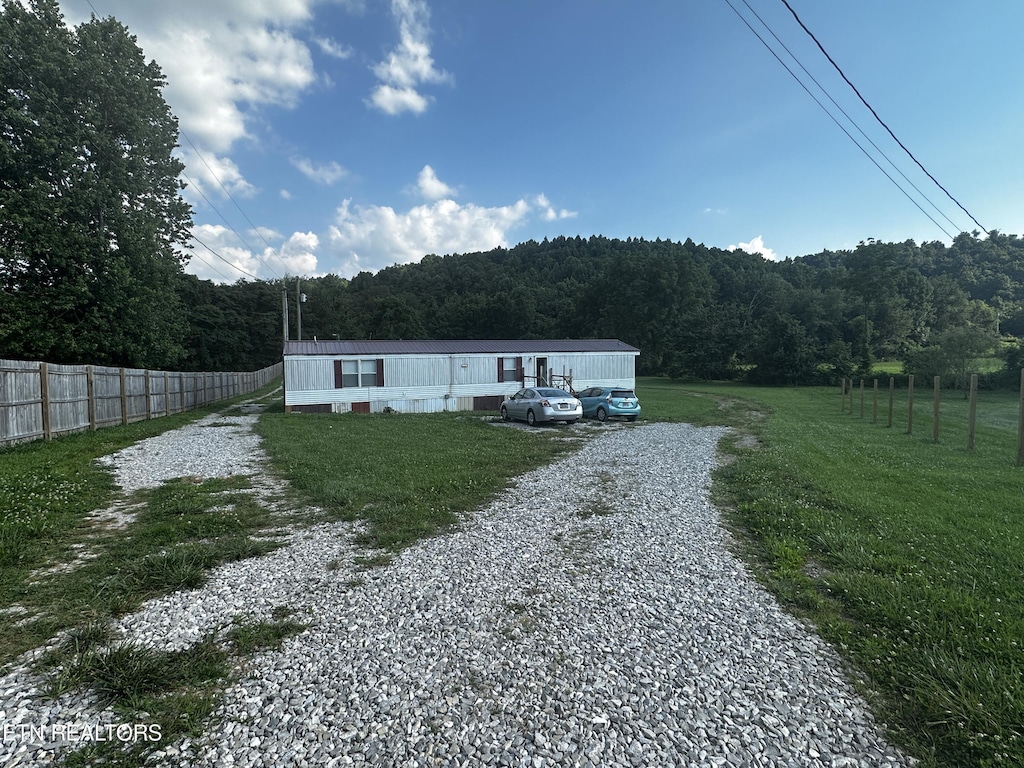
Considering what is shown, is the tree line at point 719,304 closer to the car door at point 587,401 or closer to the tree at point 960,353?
the tree at point 960,353

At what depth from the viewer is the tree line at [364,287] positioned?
17.4 meters

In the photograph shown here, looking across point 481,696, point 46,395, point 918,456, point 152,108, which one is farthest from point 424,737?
point 152,108

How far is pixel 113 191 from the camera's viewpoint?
1906 cm

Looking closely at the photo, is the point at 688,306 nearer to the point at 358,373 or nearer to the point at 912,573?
the point at 358,373

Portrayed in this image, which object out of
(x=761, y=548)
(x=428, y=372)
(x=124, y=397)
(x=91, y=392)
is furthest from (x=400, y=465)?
(x=428, y=372)

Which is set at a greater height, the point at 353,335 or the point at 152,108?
the point at 152,108

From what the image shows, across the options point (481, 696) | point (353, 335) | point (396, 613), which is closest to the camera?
point (481, 696)

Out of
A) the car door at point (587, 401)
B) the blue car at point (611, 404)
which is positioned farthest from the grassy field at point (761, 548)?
the car door at point (587, 401)

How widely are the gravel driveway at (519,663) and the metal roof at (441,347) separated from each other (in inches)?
661

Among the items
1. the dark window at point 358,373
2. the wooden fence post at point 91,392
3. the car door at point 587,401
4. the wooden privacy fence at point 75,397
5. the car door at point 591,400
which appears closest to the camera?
the wooden privacy fence at point 75,397

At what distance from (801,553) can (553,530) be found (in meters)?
2.50

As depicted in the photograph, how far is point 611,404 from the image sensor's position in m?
18.7

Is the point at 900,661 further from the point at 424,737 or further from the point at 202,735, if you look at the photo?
the point at 202,735

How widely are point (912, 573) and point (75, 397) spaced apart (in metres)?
16.4
